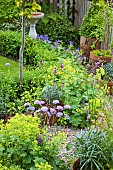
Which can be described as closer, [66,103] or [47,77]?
[66,103]

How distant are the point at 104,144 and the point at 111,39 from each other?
14.4 feet

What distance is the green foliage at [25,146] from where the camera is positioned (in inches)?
137

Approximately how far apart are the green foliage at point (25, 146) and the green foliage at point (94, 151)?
212 mm

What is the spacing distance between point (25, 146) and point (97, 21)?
4.72 m

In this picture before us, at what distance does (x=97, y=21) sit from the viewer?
772 cm

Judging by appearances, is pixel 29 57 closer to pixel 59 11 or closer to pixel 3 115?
pixel 3 115

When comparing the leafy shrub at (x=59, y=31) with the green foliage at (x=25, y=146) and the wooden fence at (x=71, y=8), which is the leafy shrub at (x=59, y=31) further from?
the green foliage at (x=25, y=146)

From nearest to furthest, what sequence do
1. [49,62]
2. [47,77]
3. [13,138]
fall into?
[13,138], [47,77], [49,62]

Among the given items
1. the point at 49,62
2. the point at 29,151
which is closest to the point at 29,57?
the point at 49,62

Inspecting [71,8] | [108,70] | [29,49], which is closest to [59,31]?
[71,8]

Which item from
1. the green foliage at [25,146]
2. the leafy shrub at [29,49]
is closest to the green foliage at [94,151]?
the green foliage at [25,146]

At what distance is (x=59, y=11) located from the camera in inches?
391

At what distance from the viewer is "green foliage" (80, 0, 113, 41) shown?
288 inches

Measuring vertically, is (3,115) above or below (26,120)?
below
